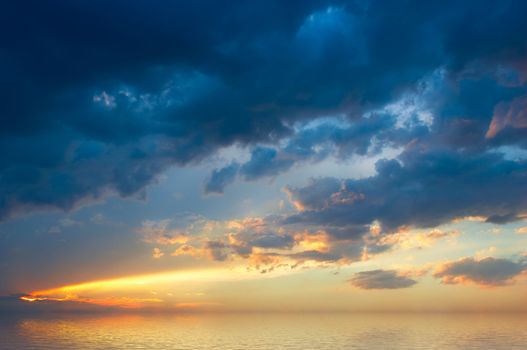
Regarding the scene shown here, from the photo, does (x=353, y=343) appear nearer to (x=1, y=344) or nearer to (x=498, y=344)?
(x=498, y=344)

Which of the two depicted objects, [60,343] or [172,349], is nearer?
[172,349]

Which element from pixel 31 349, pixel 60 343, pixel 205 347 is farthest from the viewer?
pixel 60 343

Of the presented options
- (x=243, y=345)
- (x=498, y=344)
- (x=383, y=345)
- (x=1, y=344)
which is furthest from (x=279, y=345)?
(x=1, y=344)

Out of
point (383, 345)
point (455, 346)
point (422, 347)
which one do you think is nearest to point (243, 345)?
point (383, 345)

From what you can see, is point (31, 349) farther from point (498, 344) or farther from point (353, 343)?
point (498, 344)

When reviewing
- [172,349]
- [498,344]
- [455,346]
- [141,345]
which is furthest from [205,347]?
[498,344]

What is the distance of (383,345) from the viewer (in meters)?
108

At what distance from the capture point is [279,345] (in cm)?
10844

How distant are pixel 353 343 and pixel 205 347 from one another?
3980 cm

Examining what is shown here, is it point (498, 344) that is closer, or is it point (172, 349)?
point (172, 349)

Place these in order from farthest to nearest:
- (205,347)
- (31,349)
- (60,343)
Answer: (60,343)
(205,347)
(31,349)

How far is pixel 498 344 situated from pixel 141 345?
89279 millimetres

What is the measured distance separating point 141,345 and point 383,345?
60075 mm

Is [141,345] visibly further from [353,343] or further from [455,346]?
[455,346]
